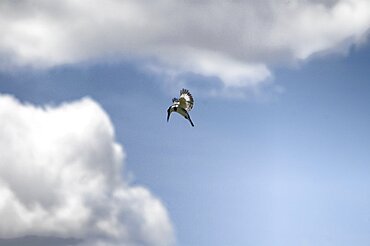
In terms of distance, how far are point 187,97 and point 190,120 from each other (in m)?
9.44

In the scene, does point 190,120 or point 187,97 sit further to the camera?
point 187,97

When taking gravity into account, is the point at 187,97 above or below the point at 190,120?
above

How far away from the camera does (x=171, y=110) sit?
118 metres

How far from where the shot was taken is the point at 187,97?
4756 inches

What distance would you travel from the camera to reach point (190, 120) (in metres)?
113

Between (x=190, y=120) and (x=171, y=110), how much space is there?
23.5 ft

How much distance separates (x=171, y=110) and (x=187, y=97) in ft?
18.7
